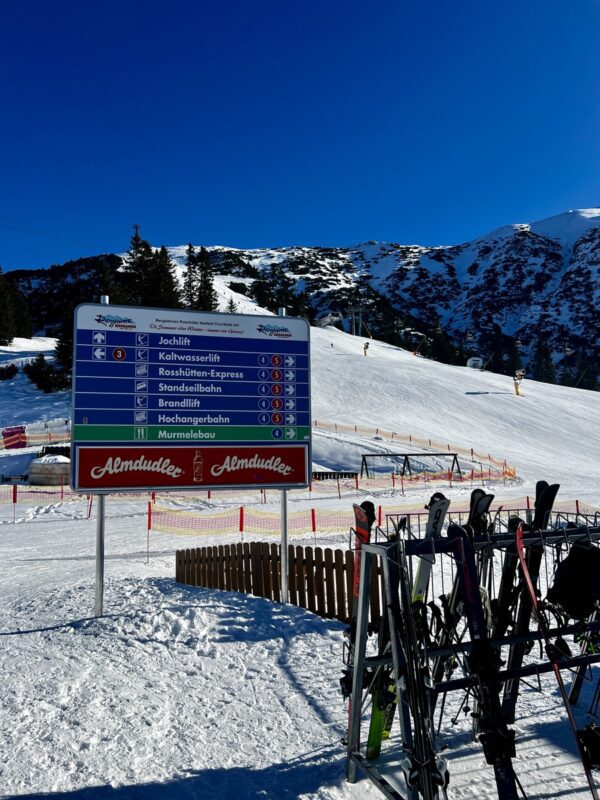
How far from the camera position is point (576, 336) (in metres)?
196

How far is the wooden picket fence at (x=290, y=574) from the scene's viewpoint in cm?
855

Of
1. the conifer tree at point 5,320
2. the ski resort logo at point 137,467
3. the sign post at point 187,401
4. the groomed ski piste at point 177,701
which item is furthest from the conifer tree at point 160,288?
the ski resort logo at point 137,467

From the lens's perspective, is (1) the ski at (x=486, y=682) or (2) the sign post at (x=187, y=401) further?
(2) the sign post at (x=187, y=401)

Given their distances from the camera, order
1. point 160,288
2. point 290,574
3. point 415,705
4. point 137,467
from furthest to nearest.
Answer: point 160,288 < point 290,574 < point 137,467 < point 415,705

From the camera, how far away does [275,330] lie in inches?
410

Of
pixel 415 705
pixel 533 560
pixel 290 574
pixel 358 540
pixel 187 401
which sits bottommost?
pixel 290 574

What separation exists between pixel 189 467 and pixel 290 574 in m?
2.44

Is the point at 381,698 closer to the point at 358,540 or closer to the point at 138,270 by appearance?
the point at 358,540

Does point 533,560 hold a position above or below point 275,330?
below

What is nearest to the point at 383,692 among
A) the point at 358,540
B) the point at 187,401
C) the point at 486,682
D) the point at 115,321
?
the point at 486,682

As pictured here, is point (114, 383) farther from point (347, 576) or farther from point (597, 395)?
point (597, 395)

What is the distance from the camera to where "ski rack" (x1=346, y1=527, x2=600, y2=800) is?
377 centimetres

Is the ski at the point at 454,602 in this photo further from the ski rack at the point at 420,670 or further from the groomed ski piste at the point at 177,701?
the groomed ski piste at the point at 177,701

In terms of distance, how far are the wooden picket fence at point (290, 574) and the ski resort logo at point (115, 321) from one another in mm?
4282
